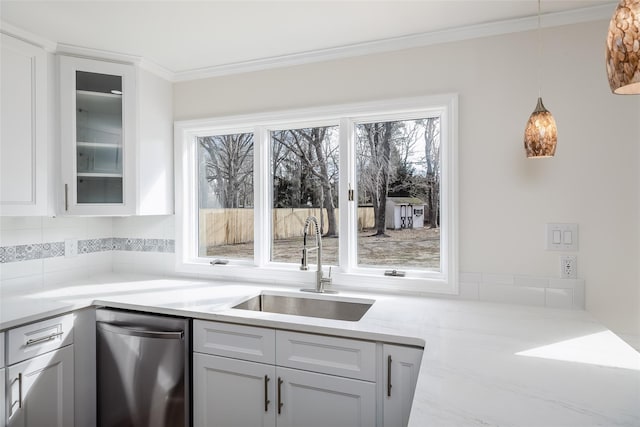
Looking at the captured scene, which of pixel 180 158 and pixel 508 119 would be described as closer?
pixel 508 119

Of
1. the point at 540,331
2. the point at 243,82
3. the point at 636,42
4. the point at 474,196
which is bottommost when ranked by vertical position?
the point at 540,331

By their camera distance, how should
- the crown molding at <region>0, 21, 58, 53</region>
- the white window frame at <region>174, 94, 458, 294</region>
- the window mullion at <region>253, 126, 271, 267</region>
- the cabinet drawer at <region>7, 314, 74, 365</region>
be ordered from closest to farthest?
the cabinet drawer at <region>7, 314, 74, 365</region> → the crown molding at <region>0, 21, 58, 53</region> → the white window frame at <region>174, 94, 458, 294</region> → the window mullion at <region>253, 126, 271, 267</region>

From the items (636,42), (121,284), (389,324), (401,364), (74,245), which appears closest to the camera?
(636,42)

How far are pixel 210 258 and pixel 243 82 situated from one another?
1.22 metres

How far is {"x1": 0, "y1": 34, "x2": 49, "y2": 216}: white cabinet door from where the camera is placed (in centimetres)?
188

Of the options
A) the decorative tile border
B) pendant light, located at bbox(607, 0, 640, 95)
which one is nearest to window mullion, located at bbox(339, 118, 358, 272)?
the decorative tile border

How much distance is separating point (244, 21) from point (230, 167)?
101 cm

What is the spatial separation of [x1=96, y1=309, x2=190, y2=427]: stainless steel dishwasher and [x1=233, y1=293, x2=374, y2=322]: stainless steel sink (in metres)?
0.38

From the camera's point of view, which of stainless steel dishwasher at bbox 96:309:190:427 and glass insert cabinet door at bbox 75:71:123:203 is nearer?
stainless steel dishwasher at bbox 96:309:190:427

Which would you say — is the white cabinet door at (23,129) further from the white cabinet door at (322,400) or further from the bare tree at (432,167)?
the bare tree at (432,167)

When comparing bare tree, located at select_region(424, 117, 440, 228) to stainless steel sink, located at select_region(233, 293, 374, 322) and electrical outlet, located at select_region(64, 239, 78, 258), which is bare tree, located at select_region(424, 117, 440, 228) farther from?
electrical outlet, located at select_region(64, 239, 78, 258)

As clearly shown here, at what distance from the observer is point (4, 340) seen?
162 cm

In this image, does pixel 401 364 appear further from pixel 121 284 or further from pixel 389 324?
pixel 121 284

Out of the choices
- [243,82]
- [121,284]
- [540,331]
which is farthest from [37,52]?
[540,331]
